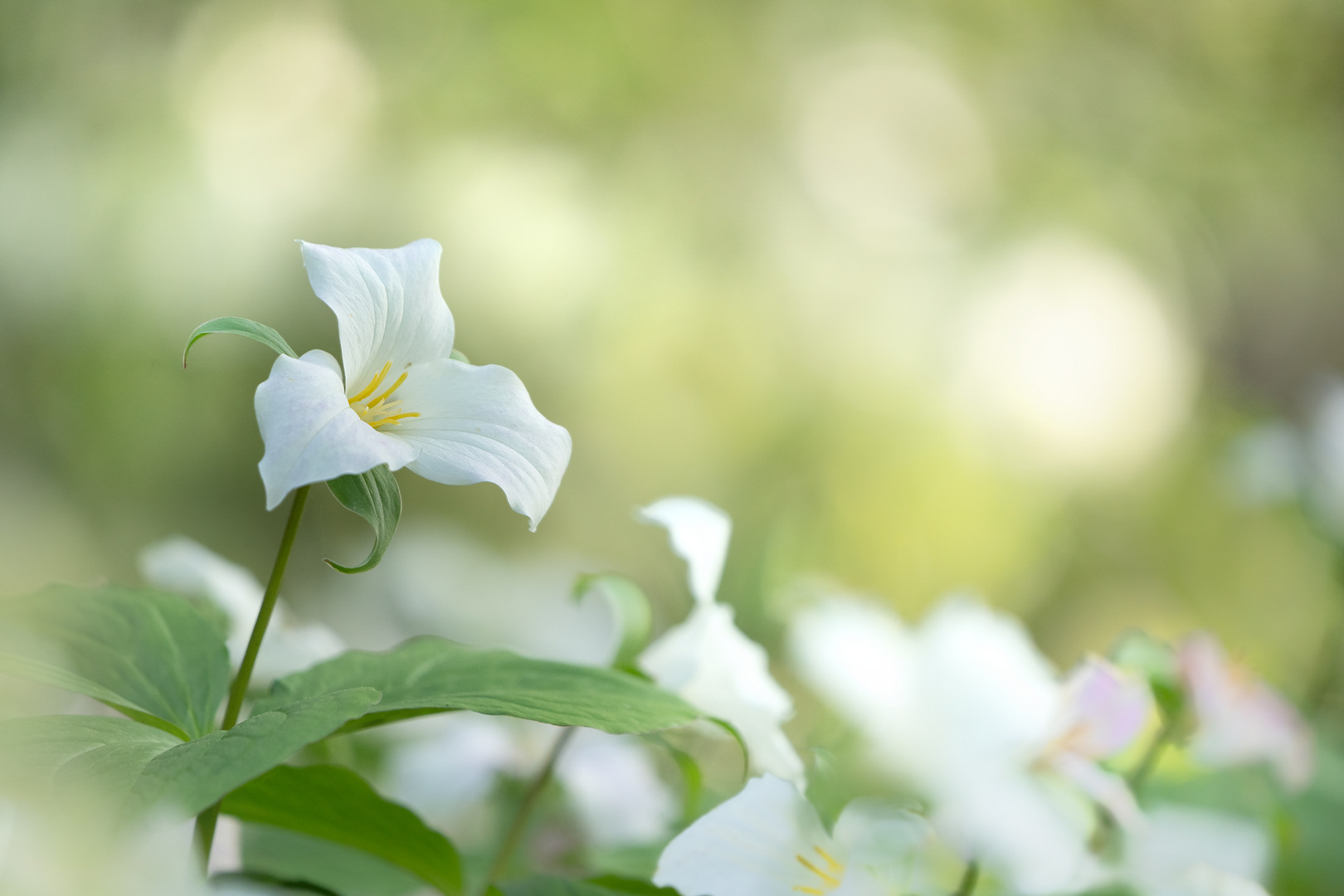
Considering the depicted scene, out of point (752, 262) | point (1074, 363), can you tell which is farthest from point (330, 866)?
point (1074, 363)

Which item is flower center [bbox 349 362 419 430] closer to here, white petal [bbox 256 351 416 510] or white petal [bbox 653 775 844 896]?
white petal [bbox 256 351 416 510]

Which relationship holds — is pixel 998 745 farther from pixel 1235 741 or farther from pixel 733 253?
pixel 733 253

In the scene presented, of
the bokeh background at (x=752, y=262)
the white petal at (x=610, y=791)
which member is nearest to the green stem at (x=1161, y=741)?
the white petal at (x=610, y=791)

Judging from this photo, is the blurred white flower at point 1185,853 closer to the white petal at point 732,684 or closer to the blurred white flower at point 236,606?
the white petal at point 732,684

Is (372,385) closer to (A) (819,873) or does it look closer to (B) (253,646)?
(B) (253,646)

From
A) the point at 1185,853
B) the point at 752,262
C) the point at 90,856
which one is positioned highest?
the point at 752,262
